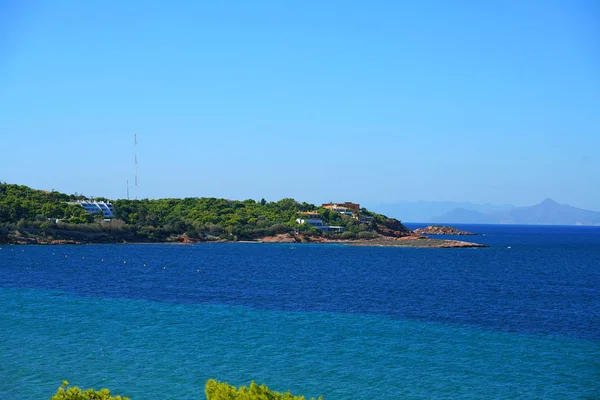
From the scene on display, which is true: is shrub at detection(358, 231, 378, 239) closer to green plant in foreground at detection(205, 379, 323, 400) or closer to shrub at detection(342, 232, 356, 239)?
shrub at detection(342, 232, 356, 239)

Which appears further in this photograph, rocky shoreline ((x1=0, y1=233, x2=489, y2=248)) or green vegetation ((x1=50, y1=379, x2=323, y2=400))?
rocky shoreline ((x1=0, y1=233, x2=489, y2=248))

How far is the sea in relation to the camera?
27391 mm

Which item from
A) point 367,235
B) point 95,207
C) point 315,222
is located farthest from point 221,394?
point 315,222

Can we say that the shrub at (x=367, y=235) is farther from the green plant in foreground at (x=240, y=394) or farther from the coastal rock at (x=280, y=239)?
the green plant in foreground at (x=240, y=394)

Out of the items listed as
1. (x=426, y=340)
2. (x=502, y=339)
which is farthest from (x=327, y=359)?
(x=502, y=339)

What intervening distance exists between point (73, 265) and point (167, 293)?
3573cm

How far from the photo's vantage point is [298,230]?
178 meters

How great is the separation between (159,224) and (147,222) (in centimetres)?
396

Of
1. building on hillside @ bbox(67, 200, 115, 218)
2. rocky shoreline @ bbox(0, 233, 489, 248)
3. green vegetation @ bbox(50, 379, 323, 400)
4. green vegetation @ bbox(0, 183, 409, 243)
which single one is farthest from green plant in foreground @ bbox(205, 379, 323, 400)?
building on hillside @ bbox(67, 200, 115, 218)

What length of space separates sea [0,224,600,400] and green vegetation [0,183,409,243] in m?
72.0

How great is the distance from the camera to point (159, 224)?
168 m

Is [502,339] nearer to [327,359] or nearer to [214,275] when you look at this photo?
[327,359]

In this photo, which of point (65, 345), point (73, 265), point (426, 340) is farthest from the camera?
point (73, 265)

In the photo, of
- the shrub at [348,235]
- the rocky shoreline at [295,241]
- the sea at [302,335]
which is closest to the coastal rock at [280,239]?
the rocky shoreline at [295,241]
